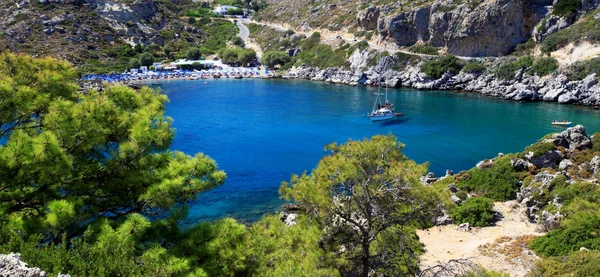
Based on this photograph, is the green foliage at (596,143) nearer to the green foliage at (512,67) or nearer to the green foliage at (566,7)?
the green foliage at (512,67)

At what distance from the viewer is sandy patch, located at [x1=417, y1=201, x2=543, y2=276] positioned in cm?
1446

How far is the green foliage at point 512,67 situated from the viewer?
208 ft

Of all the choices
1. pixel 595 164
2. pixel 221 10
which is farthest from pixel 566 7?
pixel 221 10

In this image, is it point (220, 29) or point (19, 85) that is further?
point (220, 29)

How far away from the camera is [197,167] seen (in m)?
9.41

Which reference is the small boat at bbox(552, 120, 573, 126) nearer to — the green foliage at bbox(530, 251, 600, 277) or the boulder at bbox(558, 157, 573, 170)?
the boulder at bbox(558, 157, 573, 170)

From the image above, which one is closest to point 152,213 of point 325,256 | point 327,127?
point 325,256

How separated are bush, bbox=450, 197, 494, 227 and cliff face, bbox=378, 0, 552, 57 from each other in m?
59.8

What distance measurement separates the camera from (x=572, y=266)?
11078 mm

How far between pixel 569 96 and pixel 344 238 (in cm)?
5736

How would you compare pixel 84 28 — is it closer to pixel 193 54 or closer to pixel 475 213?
pixel 193 54

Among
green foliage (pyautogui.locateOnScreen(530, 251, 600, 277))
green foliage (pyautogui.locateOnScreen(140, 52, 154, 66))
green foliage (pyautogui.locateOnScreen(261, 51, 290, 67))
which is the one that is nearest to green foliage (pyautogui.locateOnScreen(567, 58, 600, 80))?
green foliage (pyautogui.locateOnScreen(530, 251, 600, 277))

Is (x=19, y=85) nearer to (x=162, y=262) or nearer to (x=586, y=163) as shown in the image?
(x=162, y=262)

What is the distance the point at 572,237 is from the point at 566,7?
214ft
